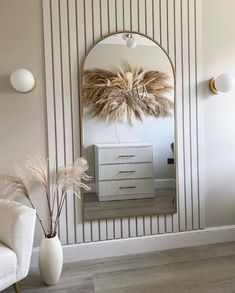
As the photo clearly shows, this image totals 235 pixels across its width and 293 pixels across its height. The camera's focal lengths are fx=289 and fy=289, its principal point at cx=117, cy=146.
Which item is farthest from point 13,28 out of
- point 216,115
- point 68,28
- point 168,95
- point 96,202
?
point 216,115

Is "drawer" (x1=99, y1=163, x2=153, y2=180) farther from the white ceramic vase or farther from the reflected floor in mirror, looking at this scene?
the white ceramic vase

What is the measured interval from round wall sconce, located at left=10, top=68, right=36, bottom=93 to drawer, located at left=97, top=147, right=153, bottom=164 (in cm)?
82

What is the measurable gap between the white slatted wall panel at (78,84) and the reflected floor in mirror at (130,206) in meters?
0.06

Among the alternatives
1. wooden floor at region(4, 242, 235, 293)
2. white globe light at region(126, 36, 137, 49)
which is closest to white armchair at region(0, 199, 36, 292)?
wooden floor at region(4, 242, 235, 293)

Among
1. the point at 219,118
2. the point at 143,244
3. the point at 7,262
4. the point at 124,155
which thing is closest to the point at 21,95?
the point at 124,155

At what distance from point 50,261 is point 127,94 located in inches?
60.4

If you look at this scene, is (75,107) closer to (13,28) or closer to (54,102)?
(54,102)

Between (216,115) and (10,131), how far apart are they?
193 centimetres

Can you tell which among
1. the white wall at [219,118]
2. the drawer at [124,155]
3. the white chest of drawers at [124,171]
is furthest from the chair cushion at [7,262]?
the white wall at [219,118]

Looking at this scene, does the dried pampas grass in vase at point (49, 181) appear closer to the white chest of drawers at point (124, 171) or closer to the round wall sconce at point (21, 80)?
the white chest of drawers at point (124, 171)

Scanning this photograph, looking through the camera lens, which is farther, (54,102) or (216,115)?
(216,115)

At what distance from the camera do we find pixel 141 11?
8.61 ft

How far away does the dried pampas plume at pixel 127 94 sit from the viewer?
100 inches

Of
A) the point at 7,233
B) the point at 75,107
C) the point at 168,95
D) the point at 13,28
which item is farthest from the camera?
the point at 168,95
